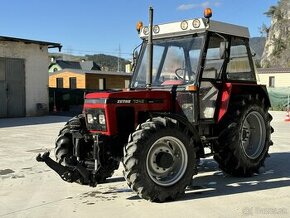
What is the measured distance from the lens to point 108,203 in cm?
609

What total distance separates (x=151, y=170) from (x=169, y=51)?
7.38 feet

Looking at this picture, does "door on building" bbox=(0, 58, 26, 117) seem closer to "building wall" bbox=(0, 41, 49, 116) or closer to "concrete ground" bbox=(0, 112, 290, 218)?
"building wall" bbox=(0, 41, 49, 116)

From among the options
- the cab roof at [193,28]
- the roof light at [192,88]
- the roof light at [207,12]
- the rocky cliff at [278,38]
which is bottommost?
the roof light at [192,88]

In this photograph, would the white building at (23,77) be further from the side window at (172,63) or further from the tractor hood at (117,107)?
the tractor hood at (117,107)

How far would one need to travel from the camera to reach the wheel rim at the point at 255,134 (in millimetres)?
8094

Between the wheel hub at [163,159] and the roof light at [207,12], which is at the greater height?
the roof light at [207,12]

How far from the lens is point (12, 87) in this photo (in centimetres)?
2300

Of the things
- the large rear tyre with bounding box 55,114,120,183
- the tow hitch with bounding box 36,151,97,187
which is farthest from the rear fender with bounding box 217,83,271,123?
the tow hitch with bounding box 36,151,97,187

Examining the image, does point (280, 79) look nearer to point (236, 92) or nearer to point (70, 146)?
point (236, 92)

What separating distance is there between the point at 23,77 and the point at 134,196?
60.1 feet

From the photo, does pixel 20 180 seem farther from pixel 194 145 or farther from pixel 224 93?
pixel 224 93

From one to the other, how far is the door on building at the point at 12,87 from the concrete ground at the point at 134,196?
14.1 m

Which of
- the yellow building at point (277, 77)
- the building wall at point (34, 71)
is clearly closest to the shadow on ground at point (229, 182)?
the building wall at point (34, 71)

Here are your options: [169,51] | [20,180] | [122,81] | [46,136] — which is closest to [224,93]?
[169,51]
